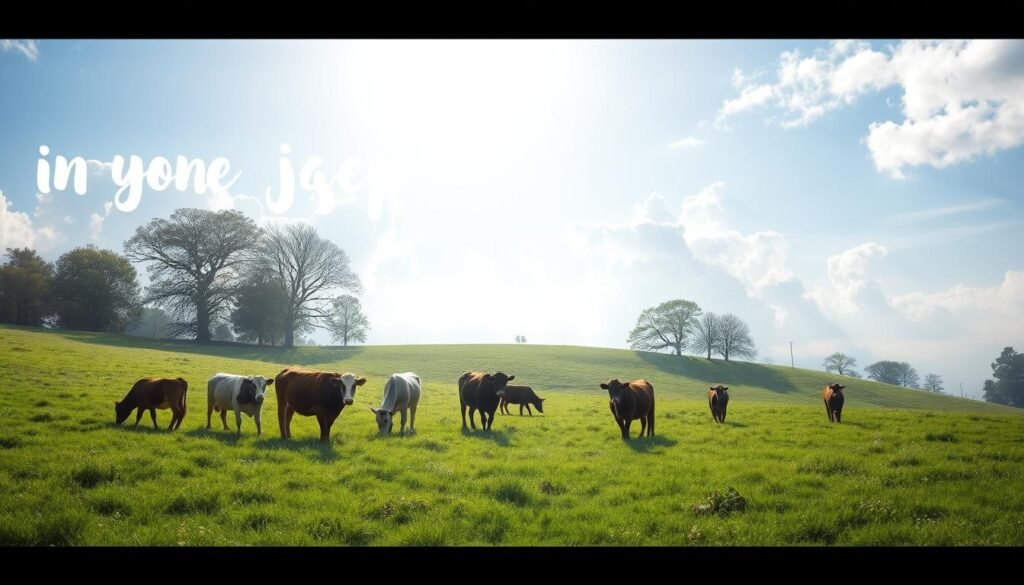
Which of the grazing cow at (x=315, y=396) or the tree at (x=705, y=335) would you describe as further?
the tree at (x=705, y=335)

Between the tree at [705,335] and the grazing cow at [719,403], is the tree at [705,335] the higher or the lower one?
the higher one

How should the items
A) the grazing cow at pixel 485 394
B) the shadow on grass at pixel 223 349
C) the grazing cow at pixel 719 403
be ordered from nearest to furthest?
the grazing cow at pixel 485 394 < the grazing cow at pixel 719 403 < the shadow on grass at pixel 223 349

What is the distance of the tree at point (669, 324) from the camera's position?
36.3 m

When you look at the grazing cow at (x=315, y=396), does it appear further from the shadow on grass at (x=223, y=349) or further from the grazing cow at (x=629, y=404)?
the shadow on grass at (x=223, y=349)

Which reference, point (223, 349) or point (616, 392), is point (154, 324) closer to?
point (223, 349)

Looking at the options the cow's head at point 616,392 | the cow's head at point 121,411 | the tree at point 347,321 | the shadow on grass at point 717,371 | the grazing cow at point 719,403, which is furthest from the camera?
the shadow on grass at point 717,371

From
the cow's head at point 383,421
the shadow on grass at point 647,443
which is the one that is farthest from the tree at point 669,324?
the cow's head at point 383,421

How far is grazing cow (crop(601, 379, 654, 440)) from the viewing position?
A: 11.4 meters

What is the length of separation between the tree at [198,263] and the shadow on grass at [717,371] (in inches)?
1084

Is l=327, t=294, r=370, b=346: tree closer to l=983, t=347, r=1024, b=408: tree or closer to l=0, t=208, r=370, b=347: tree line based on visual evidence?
l=0, t=208, r=370, b=347: tree line

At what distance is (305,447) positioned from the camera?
9.06 meters

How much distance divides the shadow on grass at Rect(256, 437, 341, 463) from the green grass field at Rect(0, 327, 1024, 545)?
64 millimetres
